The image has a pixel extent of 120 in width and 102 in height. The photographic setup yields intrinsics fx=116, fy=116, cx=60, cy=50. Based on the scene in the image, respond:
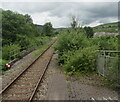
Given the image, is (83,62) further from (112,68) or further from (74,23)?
(74,23)

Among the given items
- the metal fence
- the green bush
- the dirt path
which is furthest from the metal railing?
the green bush

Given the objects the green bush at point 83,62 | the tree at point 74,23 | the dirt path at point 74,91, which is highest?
the tree at point 74,23

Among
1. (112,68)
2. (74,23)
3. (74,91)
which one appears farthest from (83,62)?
(74,23)

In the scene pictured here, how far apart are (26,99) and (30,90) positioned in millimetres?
939

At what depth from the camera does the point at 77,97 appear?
516 cm

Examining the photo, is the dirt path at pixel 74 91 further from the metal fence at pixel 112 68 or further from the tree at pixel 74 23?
the tree at pixel 74 23

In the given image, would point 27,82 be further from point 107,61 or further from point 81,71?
point 107,61

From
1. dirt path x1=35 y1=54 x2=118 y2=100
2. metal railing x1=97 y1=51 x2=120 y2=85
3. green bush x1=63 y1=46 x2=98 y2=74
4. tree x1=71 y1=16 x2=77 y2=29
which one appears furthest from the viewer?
tree x1=71 y1=16 x2=77 y2=29

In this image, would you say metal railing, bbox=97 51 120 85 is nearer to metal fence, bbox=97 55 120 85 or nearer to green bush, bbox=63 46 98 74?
metal fence, bbox=97 55 120 85

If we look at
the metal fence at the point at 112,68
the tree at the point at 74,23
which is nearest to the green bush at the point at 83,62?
the metal fence at the point at 112,68

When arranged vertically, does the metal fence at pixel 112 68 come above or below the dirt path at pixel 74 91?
above

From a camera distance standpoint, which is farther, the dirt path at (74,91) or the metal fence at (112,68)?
the metal fence at (112,68)

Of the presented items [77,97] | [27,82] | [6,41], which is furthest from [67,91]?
[6,41]

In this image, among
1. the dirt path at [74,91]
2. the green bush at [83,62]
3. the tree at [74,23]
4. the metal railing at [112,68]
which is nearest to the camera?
the dirt path at [74,91]
